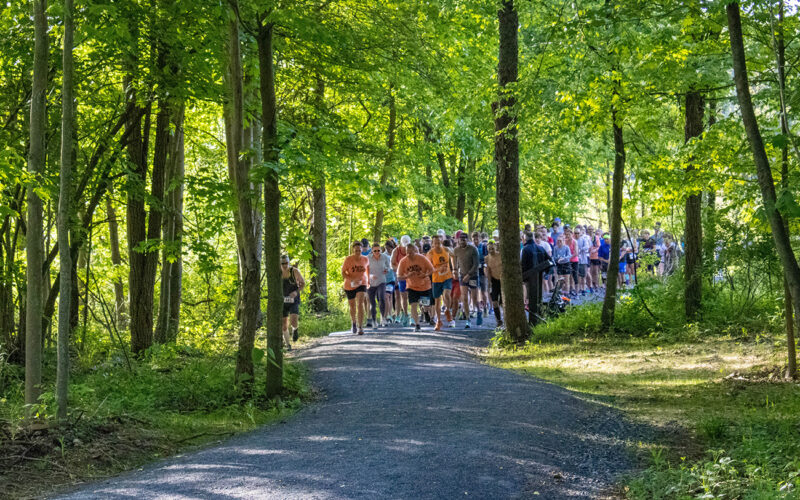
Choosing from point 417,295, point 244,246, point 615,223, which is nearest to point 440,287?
point 417,295

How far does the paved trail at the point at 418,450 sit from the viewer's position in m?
5.98

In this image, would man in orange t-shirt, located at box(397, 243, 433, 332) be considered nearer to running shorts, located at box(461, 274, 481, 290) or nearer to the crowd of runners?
the crowd of runners

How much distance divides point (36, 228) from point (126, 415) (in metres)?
2.24

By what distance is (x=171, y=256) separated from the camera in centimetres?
1342

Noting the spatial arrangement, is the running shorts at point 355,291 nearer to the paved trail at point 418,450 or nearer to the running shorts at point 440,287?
the running shorts at point 440,287

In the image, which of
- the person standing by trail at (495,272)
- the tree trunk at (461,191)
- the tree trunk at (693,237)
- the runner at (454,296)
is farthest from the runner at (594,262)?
the tree trunk at (693,237)

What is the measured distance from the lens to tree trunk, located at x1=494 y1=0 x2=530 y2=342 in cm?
1560

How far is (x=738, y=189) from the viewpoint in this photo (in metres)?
10.7

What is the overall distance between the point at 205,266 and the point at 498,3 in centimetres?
697

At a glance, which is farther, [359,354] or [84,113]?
[84,113]

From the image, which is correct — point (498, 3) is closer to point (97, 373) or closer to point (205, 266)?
point (205, 266)

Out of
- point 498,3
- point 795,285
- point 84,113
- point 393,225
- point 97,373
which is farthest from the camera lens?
point 393,225

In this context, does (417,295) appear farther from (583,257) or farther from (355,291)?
(583,257)

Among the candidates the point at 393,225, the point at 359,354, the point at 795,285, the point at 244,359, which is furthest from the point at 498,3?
the point at 393,225
